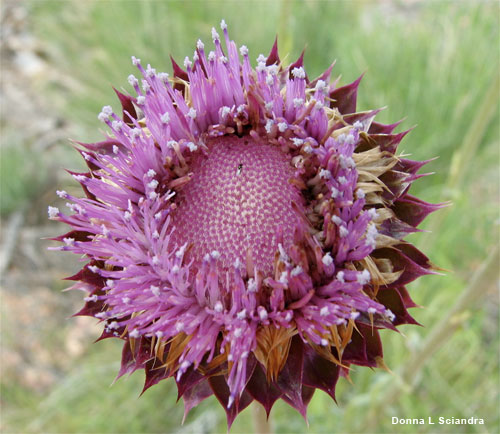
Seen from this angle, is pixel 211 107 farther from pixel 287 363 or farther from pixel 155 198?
pixel 287 363

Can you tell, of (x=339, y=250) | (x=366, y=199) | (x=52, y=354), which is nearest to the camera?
(x=339, y=250)

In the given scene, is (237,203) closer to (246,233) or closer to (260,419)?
(246,233)

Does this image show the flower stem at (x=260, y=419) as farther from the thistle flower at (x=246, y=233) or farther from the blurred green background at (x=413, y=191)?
the blurred green background at (x=413, y=191)

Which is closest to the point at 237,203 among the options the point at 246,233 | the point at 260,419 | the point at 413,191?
the point at 246,233

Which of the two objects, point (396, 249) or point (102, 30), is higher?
point (102, 30)

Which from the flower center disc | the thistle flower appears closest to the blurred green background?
the thistle flower

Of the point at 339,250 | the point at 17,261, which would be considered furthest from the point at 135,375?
the point at 339,250

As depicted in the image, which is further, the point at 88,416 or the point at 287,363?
the point at 88,416

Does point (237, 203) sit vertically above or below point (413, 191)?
below
